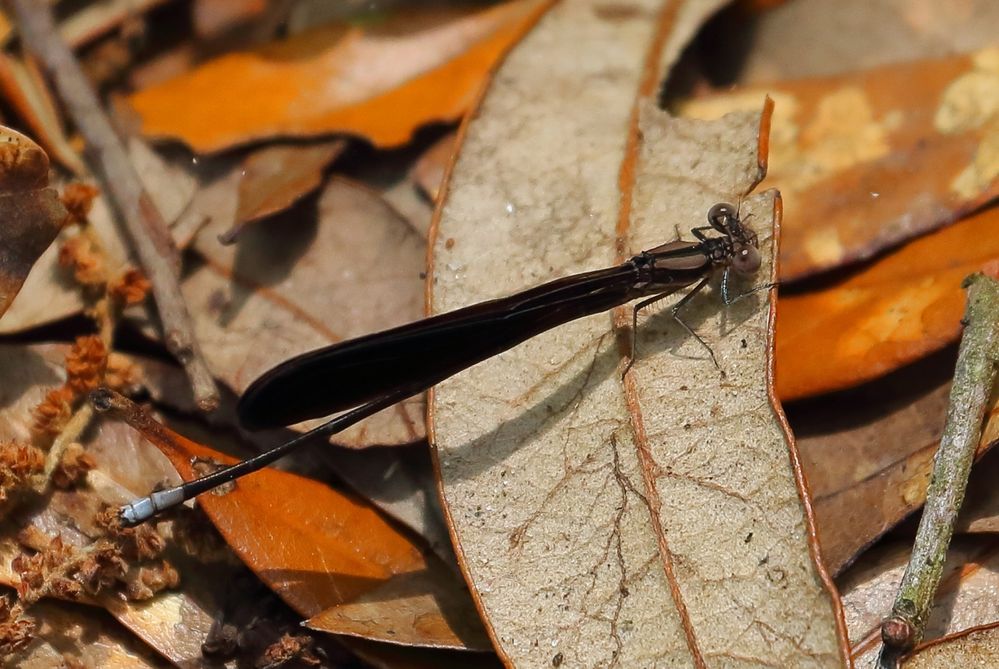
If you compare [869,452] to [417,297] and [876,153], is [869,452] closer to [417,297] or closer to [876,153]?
[876,153]

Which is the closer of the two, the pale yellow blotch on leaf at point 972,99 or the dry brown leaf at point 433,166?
the pale yellow blotch on leaf at point 972,99

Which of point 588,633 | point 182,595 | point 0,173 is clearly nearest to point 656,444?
point 588,633

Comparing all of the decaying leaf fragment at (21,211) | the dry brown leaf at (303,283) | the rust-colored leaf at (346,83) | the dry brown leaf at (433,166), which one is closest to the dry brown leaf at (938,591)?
the dry brown leaf at (303,283)

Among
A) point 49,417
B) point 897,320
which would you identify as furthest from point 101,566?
point 897,320

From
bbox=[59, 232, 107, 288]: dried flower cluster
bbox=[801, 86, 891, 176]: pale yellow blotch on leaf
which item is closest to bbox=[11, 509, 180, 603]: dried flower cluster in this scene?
bbox=[59, 232, 107, 288]: dried flower cluster

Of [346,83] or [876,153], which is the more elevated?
[346,83]

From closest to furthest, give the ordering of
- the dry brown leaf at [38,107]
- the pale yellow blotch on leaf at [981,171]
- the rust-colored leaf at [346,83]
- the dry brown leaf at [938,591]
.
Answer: the dry brown leaf at [938,591] → the pale yellow blotch on leaf at [981,171] → the rust-colored leaf at [346,83] → the dry brown leaf at [38,107]

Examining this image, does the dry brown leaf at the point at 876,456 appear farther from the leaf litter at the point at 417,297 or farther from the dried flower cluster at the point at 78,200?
the dried flower cluster at the point at 78,200
